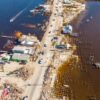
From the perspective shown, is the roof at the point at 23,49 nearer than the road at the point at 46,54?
No

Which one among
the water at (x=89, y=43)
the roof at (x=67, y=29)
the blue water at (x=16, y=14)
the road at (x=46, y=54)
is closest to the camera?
the road at (x=46, y=54)

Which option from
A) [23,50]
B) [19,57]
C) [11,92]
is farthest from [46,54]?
[11,92]

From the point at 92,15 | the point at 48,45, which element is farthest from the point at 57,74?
the point at 92,15

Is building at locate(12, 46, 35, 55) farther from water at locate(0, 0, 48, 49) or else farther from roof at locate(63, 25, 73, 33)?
roof at locate(63, 25, 73, 33)

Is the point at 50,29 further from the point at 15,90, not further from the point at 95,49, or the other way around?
the point at 15,90

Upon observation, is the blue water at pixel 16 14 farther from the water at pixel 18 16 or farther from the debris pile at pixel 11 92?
the debris pile at pixel 11 92

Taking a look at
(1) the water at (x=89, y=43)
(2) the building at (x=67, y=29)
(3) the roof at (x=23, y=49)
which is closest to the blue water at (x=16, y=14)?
(2) the building at (x=67, y=29)

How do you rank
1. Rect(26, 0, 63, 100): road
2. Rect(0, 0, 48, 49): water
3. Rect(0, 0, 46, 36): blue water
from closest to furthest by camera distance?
1. Rect(26, 0, 63, 100): road
2. Rect(0, 0, 48, 49): water
3. Rect(0, 0, 46, 36): blue water

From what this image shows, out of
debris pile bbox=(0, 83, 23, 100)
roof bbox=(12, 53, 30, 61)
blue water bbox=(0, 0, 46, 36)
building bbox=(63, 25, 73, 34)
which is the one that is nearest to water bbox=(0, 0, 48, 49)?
blue water bbox=(0, 0, 46, 36)
